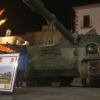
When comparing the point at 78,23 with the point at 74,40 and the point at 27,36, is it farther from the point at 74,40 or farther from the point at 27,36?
the point at 27,36

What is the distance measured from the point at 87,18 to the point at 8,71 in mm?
17494

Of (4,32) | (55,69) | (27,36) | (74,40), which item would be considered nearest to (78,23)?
(74,40)

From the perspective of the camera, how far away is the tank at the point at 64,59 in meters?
6.57

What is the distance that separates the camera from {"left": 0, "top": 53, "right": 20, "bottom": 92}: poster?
13.7ft

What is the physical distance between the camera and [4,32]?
41344mm

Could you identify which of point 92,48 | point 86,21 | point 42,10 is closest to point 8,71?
point 42,10

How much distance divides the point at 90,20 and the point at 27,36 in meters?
18.6

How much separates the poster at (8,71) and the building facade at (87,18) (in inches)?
654

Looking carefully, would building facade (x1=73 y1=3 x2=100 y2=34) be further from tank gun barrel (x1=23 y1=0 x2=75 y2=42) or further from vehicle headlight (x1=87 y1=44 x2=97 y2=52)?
vehicle headlight (x1=87 y1=44 x2=97 y2=52)

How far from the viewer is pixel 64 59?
23.5 ft

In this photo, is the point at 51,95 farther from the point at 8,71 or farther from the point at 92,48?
the point at 92,48

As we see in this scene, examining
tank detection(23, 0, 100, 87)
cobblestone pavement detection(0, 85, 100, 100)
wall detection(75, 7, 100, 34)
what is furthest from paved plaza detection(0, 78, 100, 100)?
wall detection(75, 7, 100, 34)

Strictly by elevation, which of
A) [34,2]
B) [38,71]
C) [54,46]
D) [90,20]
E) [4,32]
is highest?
[4,32]

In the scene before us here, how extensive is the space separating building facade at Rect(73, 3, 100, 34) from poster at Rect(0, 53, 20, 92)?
16.6 metres
